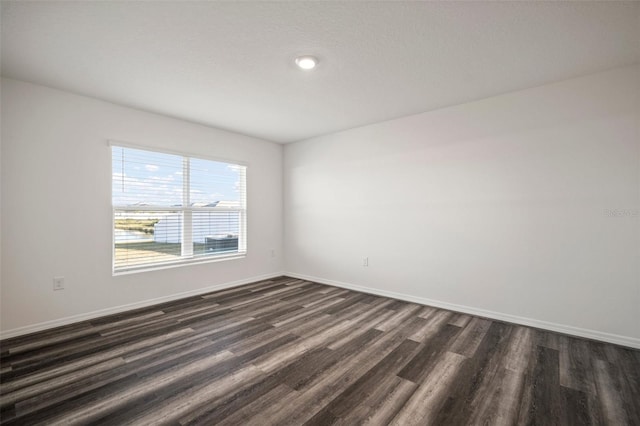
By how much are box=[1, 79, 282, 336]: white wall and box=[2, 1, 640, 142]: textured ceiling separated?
0.97 feet

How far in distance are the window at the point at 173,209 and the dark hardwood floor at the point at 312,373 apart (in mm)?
863

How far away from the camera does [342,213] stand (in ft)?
15.0

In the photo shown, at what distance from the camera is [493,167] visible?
3.21 m

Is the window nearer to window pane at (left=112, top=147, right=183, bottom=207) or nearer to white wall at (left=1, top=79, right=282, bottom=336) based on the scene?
window pane at (left=112, top=147, right=183, bottom=207)

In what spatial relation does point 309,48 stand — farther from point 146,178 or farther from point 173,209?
point 173,209

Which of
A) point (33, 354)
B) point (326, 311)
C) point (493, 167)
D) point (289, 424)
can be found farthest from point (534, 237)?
point (33, 354)

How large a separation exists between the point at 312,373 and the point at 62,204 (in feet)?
10.1

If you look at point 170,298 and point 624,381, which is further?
point 170,298

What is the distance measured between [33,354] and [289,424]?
2.38 meters

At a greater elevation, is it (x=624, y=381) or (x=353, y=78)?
(x=353, y=78)

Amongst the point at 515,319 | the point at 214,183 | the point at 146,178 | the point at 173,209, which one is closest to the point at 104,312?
the point at 173,209

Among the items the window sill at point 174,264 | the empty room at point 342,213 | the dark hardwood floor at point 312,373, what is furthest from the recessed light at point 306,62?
the window sill at point 174,264

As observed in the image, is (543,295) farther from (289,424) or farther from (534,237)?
(289,424)

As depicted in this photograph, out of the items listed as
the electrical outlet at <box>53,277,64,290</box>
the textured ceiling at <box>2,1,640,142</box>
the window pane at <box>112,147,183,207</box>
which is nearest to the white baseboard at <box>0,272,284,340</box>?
the electrical outlet at <box>53,277,64,290</box>
